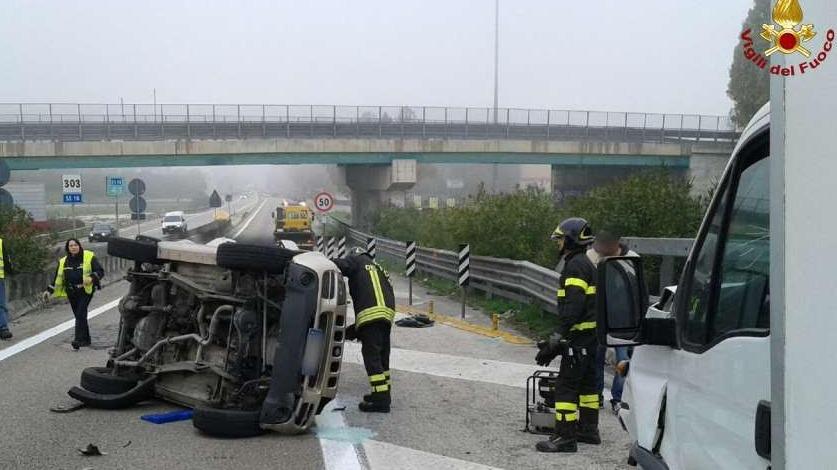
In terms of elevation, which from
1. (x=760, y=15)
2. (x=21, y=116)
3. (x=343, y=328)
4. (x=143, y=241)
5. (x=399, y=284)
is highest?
(x=21, y=116)

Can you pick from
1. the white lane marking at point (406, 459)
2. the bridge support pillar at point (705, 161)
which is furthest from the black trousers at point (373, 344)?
the bridge support pillar at point (705, 161)

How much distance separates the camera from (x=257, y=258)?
7.12 metres

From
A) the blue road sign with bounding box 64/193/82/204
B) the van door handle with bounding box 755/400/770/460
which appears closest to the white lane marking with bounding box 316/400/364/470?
the van door handle with bounding box 755/400/770/460

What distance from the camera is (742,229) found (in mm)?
3006

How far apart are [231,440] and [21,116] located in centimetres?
4398

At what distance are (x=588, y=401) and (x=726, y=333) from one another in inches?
171

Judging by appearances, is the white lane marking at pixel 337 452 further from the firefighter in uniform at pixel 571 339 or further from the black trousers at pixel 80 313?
the black trousers at pixel 80 313

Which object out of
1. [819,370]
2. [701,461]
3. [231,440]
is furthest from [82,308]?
[819,370]

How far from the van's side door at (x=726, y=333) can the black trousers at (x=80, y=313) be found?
10617mm

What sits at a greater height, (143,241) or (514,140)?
(514,140)

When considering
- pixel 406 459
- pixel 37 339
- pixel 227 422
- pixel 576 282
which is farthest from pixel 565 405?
pixel 37 339

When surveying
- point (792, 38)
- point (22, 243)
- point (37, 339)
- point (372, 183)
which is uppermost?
point (792, 38)

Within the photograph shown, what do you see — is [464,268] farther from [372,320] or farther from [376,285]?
[372,320]

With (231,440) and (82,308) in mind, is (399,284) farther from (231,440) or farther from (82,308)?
(231,440)
